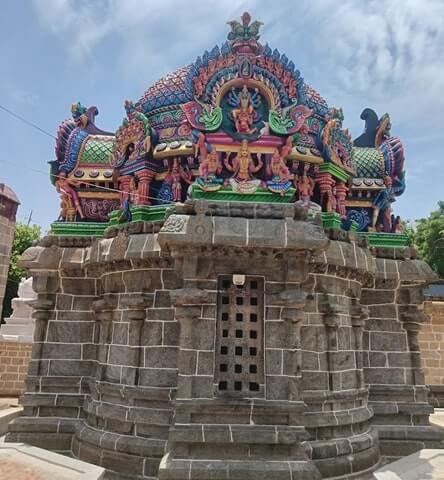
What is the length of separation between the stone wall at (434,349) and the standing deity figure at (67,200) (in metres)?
13.1

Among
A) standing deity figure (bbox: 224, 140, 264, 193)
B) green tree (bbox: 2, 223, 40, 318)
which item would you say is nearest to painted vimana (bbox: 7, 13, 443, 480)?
standing deity figure (bbox: 224, 140, 264, 193)

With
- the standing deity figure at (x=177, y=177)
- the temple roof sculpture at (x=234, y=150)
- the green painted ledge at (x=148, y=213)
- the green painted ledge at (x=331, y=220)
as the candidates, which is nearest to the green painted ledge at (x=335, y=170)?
the temple roof sculpture at (x=234, y=150)

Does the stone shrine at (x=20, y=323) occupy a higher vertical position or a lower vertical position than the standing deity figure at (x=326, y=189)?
lower

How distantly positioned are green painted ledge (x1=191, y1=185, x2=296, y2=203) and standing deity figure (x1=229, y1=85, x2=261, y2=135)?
1517 millimetres

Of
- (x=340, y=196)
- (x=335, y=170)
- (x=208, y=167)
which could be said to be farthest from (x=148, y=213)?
(x=340, y=196)

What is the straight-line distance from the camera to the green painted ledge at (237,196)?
8.59m

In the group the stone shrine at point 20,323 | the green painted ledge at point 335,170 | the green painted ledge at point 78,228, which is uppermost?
the green painted ledge at point 335,170

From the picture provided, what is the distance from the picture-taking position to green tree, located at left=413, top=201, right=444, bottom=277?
32.2m

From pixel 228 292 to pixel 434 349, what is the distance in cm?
1187

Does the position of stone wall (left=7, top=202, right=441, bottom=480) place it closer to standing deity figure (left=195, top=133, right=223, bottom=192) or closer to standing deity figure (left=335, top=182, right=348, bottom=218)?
standing deity figure (left=195, top=133, right=223, bottom=192)

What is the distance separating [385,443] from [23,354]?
41.8 feet

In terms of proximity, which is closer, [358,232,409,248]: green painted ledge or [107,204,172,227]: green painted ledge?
[107,204,172,227]: green painted ledge

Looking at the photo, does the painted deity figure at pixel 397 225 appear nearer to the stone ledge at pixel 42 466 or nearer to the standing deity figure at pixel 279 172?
the standing deity figure at pixel 279 172

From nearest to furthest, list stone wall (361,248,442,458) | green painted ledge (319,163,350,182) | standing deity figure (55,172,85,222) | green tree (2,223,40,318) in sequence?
stone wall (361,248,442,458) < green painted ledge (319,163,350,182) < standing deity figure (55,172,85,222) < green tree (2,223,40,318)
